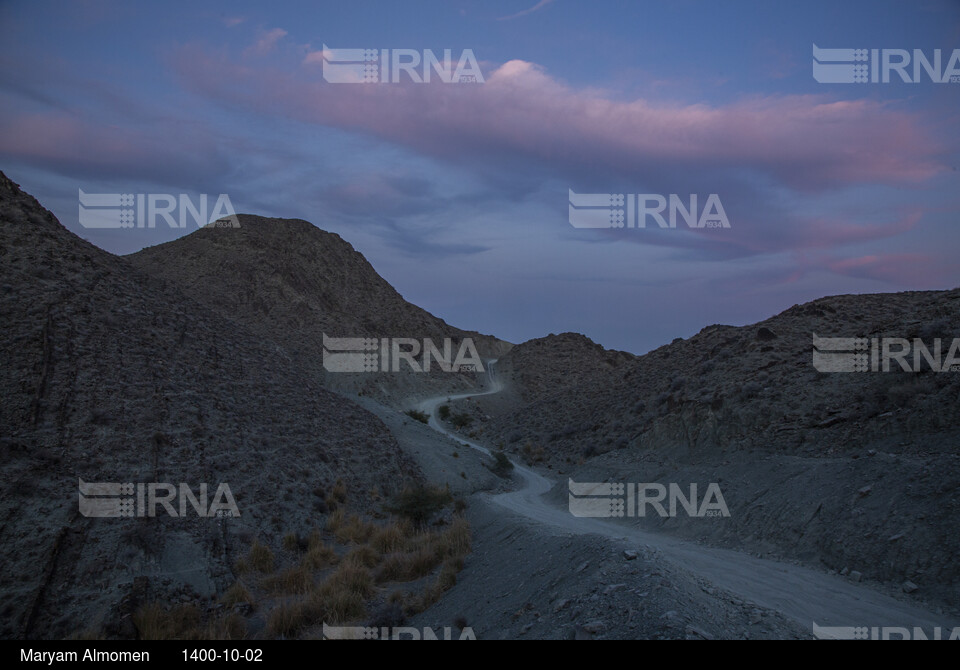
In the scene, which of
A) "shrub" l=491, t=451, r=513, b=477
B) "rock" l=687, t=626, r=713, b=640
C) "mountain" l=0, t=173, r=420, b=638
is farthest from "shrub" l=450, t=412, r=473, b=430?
"rock" l=687, t=626, r=713, b=640

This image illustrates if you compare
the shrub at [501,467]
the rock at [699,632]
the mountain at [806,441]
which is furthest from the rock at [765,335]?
the rock at [699,632]

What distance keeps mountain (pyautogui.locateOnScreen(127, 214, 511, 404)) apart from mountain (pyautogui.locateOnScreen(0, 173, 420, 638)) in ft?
84.8

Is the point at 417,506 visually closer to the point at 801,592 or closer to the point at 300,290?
the point at 801,592

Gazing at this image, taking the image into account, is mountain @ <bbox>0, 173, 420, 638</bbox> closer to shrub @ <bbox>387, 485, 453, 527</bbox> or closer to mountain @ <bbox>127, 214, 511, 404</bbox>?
shrub @ <bbox>387, 485, 453, 527</bbox>

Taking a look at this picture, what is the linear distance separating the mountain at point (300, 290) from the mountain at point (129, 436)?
1018 inches

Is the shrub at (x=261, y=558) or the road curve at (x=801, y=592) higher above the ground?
the road curve at (x=801, y=592)

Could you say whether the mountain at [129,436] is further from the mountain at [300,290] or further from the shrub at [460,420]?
the shrub at [460,420]

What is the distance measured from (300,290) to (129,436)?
54.5 m

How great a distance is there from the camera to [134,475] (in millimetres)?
13344

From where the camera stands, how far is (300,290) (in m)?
66.6

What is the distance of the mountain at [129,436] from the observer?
1051 cm

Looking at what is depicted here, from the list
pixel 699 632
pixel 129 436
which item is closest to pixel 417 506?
pixel 129 436

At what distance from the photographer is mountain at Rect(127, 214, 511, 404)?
55.8m

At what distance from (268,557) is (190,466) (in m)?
3.74
